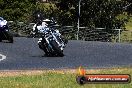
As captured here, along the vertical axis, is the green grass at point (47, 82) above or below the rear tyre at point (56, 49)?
above

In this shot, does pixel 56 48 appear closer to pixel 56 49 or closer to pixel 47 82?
pixel 56 49

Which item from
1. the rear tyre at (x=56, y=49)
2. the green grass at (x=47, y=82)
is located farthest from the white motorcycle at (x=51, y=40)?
the green grass at (x=47, y=82)

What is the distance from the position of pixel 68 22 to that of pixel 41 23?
27.1 meters

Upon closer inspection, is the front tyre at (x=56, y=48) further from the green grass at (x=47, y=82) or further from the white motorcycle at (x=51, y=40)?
the green grass at (x=47, y=82)

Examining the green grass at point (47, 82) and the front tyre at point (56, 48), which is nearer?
the green grass at point (47, 82)

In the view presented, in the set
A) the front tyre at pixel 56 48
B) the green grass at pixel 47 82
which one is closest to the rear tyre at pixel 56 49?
the front tyre at pixel 56 48

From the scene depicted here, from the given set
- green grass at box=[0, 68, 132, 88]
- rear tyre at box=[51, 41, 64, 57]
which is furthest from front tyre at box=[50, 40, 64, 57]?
green grass at box=[0, 68, 132, 88]

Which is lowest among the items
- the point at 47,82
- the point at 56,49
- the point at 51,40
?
the point at 56,49

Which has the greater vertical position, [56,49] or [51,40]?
[51,40]

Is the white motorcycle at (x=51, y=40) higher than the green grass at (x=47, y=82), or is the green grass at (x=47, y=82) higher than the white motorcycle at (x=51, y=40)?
the green grass at (x=47, y=82)

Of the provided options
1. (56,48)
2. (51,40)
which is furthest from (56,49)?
(51,40)

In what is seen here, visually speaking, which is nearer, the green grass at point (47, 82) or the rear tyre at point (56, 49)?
the green grass at point (47, 82)

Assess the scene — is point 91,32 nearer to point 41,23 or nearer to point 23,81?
point 41,23

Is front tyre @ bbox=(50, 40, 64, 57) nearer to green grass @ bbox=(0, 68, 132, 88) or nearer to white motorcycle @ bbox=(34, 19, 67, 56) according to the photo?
white motorcycle @ bbox=(34, 19, 67, 56)
